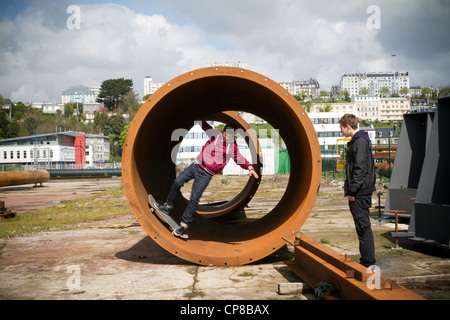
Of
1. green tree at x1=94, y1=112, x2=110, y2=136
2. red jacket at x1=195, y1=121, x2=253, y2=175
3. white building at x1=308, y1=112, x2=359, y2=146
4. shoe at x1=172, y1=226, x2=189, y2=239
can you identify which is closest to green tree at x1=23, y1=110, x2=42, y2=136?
green tree at x1=94, y1=112, x2=110, y2=136

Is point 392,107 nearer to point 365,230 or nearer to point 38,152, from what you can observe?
point 38,152

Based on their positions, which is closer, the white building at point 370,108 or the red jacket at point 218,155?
the red jacket at point 218,155

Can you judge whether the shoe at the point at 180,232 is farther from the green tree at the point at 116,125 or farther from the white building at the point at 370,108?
the white building at the point at 370,108

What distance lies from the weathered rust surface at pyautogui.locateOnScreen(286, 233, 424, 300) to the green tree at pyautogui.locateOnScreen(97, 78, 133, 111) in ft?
493

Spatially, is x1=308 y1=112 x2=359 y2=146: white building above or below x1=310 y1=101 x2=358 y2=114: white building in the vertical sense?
below

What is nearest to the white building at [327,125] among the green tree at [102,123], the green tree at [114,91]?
the green tree at [102,123]

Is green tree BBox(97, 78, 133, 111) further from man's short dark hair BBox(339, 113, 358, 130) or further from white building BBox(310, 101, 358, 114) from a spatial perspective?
man's short dark hair BBox(339, 113, 358, 130)

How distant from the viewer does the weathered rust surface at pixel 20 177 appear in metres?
18.0

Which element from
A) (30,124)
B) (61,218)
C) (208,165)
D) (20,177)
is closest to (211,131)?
(208,165)

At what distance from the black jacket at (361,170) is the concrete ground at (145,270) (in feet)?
3.24

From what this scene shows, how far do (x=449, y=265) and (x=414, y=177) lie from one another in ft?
12.0

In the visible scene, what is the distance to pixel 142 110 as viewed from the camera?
511 cm

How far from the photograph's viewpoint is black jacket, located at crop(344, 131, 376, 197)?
447 centimetres
